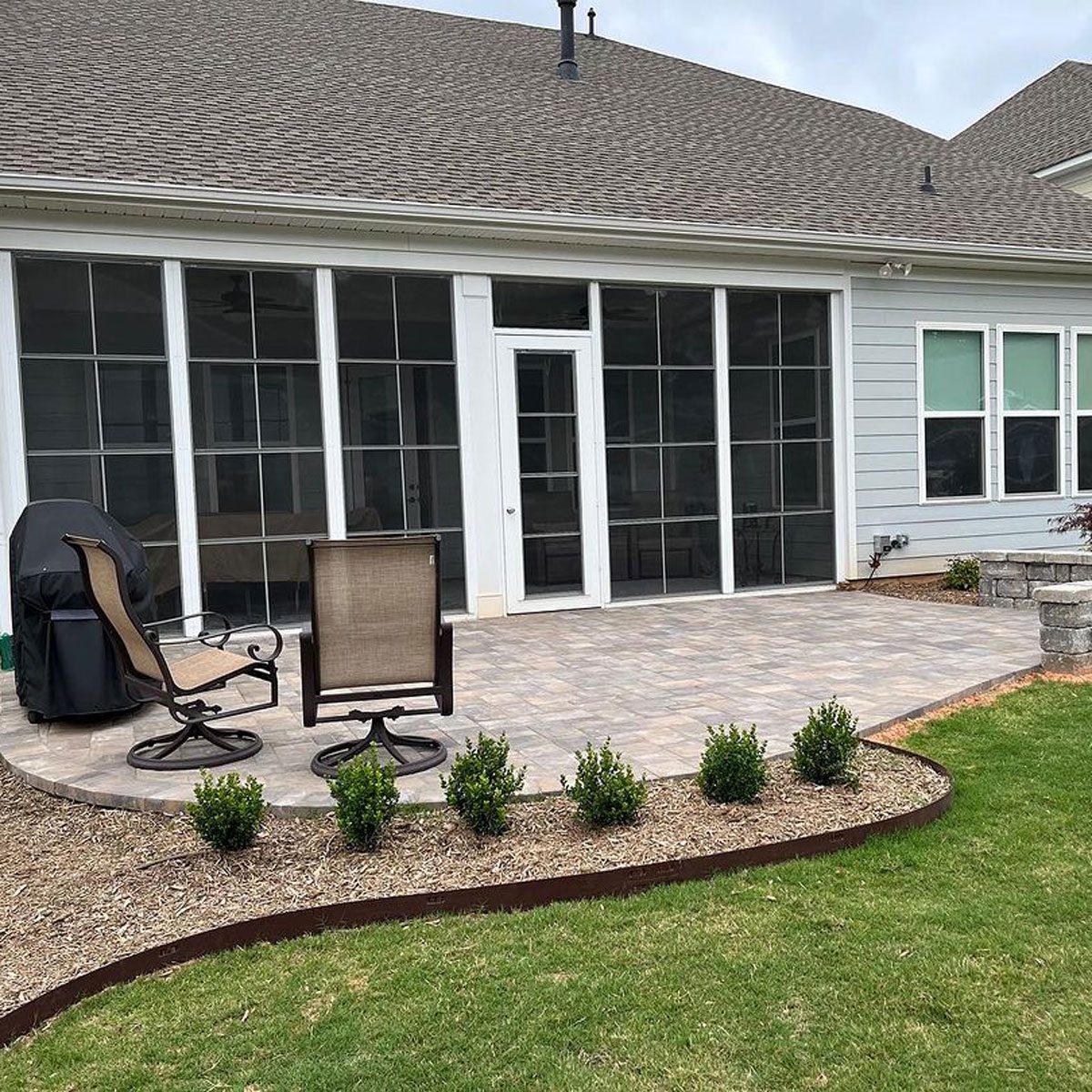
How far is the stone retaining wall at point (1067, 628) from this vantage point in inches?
241

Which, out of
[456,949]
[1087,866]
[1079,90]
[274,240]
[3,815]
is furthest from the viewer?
[1079,90]

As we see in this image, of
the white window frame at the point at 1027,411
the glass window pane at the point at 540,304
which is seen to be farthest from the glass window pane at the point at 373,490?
the white window frame at the point at 1027,411

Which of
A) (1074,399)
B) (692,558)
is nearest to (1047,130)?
(1074,399)

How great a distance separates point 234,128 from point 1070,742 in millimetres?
8140

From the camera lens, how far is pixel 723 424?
378 inches

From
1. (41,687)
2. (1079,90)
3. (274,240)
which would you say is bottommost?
(41,687)

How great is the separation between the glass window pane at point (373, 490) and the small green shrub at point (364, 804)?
486 cm

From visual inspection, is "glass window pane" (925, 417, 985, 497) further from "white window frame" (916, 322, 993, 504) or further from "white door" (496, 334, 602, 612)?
"white door" (496, 334, 602, 612)

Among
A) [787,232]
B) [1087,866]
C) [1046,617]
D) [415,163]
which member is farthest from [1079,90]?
[1087,866]

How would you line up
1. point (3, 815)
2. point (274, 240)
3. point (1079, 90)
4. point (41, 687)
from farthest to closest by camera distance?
point (1079, 90)
point (274, 240)
point (41, 687)
point (3, 815)

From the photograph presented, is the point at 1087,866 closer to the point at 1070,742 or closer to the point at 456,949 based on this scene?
the point at 1070,742

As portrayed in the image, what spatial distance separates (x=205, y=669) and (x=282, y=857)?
1491mm

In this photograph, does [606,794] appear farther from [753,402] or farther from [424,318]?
[753,402]

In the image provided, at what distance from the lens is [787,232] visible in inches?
372
